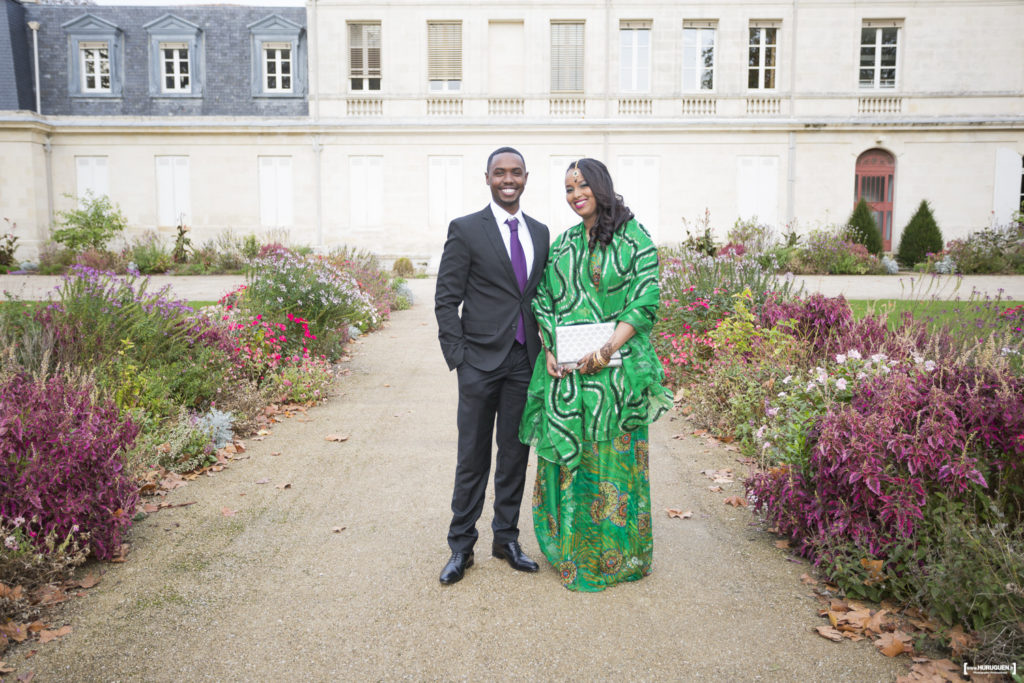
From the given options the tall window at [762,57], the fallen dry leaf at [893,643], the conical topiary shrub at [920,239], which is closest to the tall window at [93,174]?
the tall window at [762,57]

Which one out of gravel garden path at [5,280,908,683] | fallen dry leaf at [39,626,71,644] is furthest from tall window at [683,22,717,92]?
fallen dry leaf at [39,626,71,644]

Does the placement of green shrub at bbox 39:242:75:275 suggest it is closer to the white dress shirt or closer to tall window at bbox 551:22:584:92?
tall window at bbox 551:22:584:92

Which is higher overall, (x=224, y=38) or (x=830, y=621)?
(x=224, y=38)

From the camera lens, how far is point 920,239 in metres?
24.4

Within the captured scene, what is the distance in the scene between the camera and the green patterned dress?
3.76 meters

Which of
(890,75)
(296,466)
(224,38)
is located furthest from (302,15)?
(296,466)

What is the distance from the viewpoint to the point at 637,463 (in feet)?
12.6

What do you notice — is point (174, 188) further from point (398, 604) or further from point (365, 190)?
point (398, 604)

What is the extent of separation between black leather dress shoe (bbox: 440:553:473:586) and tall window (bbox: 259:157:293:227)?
24533mm

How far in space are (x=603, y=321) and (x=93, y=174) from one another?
28.1 meters

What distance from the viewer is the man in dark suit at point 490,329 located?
3904mm

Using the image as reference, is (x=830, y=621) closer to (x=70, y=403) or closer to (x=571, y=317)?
(x=571, y=317)

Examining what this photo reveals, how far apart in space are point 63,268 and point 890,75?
27.1 m

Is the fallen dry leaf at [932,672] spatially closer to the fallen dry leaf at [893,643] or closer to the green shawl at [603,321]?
the fallen dry leaf at [893,643]
